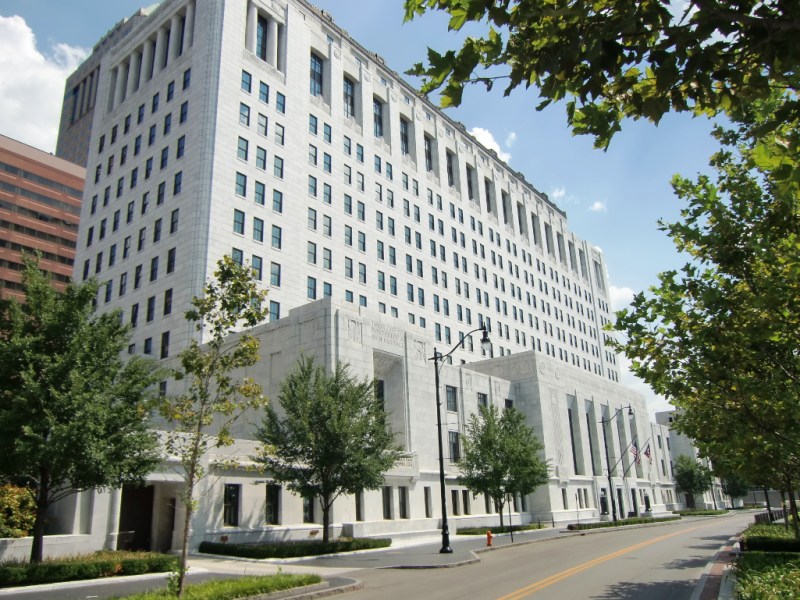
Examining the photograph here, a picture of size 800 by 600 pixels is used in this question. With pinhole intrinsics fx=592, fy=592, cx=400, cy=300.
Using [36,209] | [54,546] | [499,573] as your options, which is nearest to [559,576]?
[499,573]

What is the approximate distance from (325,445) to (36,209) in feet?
331

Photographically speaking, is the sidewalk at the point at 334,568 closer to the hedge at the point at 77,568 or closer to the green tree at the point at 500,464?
the hedge at the point at 77,568

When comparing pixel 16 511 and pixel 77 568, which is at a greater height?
pixel 16 511

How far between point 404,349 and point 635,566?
79.8 feet

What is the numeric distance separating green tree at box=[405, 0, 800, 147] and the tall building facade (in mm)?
110082

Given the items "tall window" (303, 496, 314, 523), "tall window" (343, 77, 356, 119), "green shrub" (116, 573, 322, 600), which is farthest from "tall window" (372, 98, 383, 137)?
"green shrub" (116, 573, 322, 600)

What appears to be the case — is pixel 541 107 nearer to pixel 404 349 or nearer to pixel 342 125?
pixel 404 349

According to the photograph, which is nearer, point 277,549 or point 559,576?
point 559,576

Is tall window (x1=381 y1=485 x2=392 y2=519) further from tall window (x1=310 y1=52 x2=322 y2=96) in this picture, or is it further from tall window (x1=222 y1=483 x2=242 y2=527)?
tall window (x1=310 y1=52 x2=322 y2=96)

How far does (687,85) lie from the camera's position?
482cm

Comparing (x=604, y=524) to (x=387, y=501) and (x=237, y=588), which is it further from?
(x=237, y=588)

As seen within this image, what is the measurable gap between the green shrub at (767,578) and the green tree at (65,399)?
16.0m

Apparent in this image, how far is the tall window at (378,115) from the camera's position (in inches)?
2667

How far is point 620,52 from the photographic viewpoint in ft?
14.5
